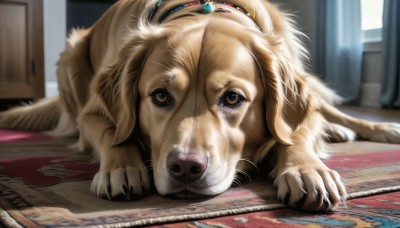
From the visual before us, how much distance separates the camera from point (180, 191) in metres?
1.36

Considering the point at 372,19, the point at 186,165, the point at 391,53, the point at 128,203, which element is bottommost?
the point at 128,203

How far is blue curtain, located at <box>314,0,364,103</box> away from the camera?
16.3ft

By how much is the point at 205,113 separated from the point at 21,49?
11.4 feet

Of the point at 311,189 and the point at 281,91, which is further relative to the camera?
the point at 281,91

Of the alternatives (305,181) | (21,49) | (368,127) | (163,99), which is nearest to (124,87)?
(163,99)

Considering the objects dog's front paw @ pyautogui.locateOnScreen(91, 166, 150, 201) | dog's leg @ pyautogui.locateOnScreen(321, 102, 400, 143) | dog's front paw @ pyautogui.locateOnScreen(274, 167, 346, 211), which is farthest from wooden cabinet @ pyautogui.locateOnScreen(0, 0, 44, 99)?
dog's front paw @ pyautogui.locateOnScreen(274, 167, 346, 211)

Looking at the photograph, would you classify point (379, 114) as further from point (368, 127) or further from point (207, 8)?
point (207, 8)

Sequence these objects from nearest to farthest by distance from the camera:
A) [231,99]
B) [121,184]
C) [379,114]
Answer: [121,184] < [231,99] < [379,114]

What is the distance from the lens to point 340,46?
17.0ft

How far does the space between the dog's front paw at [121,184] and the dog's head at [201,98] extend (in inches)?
2.2

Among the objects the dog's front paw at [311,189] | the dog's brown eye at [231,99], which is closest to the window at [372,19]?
the dog's brown eye at [231,99]

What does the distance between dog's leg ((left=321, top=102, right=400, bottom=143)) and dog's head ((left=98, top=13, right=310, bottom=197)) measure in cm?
95

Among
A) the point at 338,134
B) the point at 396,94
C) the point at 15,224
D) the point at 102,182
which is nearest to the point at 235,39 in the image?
the point at 102,182

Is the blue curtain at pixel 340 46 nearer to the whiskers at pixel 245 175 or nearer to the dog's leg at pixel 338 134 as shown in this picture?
the dog's leg at pixel 338 134
